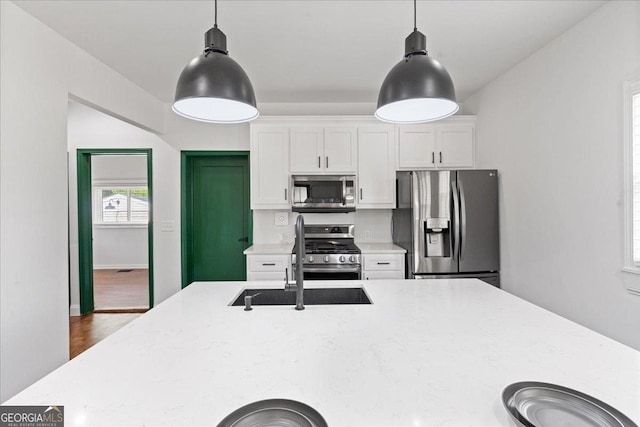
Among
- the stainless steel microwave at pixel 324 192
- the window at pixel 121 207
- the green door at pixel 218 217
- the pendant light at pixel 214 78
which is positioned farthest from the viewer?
the window at pixel 121 207

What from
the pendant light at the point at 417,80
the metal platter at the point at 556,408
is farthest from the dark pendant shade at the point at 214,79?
the metal platter at the point at 556,408

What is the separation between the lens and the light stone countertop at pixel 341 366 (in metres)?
0.76

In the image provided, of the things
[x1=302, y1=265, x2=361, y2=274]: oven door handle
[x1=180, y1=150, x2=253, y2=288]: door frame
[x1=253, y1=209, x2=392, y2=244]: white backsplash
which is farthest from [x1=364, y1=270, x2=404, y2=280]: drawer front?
[x1=180, y1=150, x2=253, y2=288]: door frame

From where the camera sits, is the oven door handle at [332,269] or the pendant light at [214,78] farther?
the oven door handle at [332,269]

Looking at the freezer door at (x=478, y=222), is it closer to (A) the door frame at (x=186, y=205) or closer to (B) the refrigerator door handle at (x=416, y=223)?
(B) the refrigerator door handle at (x=416, y=223)

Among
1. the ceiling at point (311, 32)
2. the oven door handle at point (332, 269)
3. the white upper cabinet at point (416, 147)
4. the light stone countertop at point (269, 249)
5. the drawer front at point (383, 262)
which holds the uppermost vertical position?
the ceiling at point (311, 32)

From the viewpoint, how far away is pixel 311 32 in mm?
2406

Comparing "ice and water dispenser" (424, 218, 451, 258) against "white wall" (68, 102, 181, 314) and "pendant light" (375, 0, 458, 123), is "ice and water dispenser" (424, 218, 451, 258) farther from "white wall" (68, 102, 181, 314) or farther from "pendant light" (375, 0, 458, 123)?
"white wall" (68, 102, 181, 314)

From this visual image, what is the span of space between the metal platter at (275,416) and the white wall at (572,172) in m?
2.21

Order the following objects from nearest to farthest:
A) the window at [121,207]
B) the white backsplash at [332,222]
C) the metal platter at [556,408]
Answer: the metal platter at [556,408], the white backsplash at [332,222], the window at [121,207]

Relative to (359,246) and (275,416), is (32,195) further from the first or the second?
(359,246)

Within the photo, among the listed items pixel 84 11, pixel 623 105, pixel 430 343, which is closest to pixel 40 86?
pixel 84 11

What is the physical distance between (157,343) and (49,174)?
188cm

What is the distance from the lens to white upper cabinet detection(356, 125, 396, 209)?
3.70 meters
